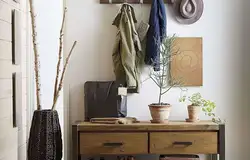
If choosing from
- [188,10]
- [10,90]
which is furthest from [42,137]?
[188,10]

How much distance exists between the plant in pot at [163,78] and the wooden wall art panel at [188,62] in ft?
0.15

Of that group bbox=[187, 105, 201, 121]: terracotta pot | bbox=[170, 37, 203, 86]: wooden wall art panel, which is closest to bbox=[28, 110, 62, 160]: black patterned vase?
bbox=[187, 105, 201, 121]: terracotta pot

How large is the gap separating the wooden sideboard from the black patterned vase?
3.52 feet

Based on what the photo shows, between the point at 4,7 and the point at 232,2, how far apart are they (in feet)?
7.71

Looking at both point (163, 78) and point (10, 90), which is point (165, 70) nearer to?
point (163, 78)

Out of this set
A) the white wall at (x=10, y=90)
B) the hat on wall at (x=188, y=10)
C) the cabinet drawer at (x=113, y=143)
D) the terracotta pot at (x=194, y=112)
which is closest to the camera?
the white wall at (x=10, y=90)

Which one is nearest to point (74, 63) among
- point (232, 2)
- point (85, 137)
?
point (85, 137)

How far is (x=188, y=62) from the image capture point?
3.61 m

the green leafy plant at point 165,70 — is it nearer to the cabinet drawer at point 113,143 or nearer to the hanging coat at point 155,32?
the hanging coat at point 155,32

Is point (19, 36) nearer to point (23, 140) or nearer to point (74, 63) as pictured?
point (23, 140)

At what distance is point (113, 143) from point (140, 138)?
0.74 feet

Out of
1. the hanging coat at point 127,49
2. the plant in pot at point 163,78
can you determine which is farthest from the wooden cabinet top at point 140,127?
the hanging coat at point 127,49

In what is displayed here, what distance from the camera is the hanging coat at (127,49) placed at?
339 centimetres

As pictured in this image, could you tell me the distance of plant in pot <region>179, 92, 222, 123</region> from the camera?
337 cm
